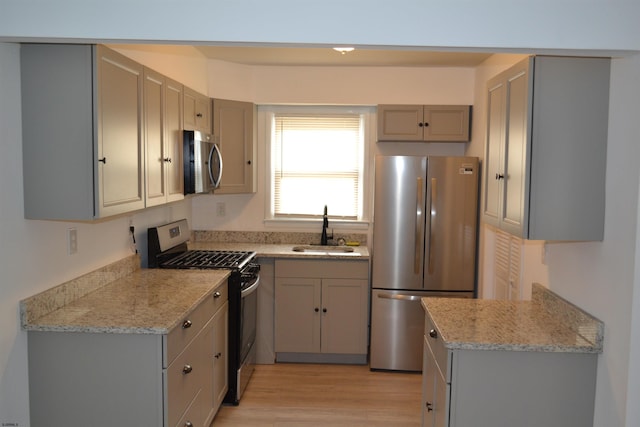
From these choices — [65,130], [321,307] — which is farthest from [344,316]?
[65,130]

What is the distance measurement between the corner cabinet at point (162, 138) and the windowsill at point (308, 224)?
1583mm

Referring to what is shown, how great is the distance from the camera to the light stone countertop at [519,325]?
2.45 meters

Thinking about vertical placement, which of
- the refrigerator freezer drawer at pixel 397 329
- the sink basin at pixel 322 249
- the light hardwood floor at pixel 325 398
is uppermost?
the sink basin at pixel 322 249

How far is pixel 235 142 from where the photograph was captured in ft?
16.1

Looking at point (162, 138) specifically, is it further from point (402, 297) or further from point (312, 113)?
point (402, 297)

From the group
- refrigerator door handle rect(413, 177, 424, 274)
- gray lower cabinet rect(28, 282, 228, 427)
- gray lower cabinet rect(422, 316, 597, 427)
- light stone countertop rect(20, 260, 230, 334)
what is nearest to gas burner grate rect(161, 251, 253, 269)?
light stone countertop rect(20, 260, 230, 334)

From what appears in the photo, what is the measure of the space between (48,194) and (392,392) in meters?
2.88

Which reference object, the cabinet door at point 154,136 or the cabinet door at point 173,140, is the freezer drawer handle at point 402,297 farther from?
the cabinet door at point 154,136

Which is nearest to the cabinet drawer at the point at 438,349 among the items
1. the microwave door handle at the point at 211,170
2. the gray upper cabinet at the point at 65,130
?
the gray upper cabinet at the point at 65,130

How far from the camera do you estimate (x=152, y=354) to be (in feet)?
8.47

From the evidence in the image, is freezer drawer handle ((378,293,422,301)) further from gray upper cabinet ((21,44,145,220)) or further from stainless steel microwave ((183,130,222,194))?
gray upper cabinet ((21,44,145,220))

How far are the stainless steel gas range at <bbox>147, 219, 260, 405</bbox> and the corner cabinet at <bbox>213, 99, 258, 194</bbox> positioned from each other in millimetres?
590

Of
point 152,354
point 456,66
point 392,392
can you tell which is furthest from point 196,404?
point 456,66

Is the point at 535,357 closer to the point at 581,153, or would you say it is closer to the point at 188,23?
the point at 581,153
